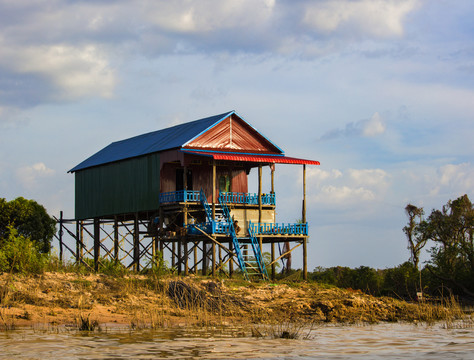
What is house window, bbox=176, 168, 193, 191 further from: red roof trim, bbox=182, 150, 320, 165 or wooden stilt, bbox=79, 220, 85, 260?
wooden stilt, bbox=79, 220, 85, 260

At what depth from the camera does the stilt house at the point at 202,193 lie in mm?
37594

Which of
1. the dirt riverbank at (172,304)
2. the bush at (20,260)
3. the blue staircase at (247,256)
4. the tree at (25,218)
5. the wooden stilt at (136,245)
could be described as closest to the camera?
the dirt riverbank at (172,304)

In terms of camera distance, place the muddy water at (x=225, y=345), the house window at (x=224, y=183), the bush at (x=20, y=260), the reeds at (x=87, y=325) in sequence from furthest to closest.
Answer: the house window at (x=224, y=183), the bush at (x=20, y=260), the reeds at (x=87, y=325), the muddy water at (x=225, y=345)

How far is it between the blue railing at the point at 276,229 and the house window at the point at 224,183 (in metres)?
3.79

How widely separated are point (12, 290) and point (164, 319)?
546 cm

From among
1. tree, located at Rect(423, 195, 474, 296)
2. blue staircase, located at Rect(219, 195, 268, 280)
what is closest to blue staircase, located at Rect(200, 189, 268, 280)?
blue staircase, located at Rect(219, 195, 268, 280)

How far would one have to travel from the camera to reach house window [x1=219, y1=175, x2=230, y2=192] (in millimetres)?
41219

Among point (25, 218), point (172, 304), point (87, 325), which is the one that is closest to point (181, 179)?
point (172, 304)

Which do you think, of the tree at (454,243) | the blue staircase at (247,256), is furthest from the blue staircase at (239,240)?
the tree at (454,243)

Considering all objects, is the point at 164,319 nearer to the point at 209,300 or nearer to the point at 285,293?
the point at 209,300

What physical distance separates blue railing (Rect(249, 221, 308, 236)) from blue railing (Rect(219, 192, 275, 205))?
153 cm

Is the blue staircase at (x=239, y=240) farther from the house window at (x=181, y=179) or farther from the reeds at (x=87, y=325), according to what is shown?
the reeds at (x=87, y=325)

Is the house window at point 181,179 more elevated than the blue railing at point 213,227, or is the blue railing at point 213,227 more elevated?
the house window at point 181,179

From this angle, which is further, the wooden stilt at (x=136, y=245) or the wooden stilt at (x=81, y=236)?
the wooden stilt at (x=81, y=236)
